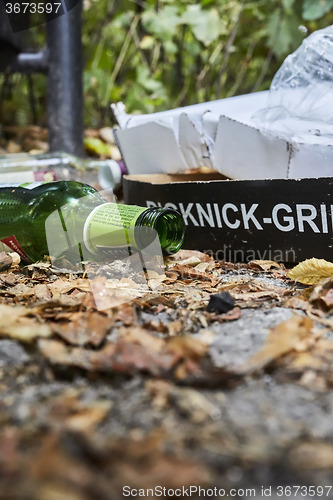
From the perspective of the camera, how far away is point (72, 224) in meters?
1.05

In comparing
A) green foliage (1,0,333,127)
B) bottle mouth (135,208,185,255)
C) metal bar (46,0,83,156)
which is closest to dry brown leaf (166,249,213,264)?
bottle mouth (135,208,185,255)

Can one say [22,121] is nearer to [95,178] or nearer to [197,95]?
[197,95]

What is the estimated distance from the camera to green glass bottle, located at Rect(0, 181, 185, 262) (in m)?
1.00

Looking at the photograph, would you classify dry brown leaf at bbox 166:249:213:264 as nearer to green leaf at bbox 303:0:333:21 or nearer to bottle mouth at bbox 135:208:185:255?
bottle mouth at bbox 135:208:185:255

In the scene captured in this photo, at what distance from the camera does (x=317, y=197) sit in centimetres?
99

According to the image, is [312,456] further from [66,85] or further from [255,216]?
[66,85]

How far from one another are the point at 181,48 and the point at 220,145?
1693 millimetres

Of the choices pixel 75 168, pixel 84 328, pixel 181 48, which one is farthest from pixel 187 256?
pixel 181 48

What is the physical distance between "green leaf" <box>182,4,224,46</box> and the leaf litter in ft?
6.29

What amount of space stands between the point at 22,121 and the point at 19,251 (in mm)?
2053

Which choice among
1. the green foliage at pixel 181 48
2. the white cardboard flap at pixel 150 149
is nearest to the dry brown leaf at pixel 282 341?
the white cardboard flap at pixel 150 149

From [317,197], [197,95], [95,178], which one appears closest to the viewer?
[317,197]

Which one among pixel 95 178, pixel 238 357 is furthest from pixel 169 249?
pixel 95 178

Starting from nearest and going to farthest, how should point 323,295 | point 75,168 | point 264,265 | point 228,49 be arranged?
point 323,295 → point 264,265 → point 75,168 → point 228,49
